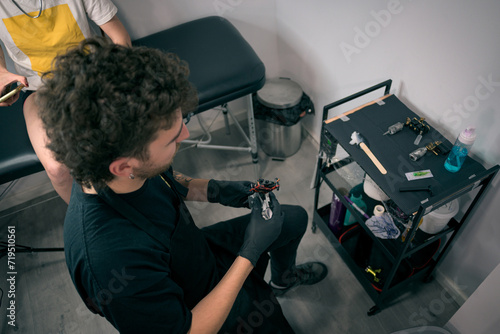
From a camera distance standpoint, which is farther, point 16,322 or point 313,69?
point 313,69

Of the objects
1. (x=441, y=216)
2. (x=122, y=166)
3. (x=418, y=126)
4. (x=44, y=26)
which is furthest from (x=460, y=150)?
(x=44, y=26)

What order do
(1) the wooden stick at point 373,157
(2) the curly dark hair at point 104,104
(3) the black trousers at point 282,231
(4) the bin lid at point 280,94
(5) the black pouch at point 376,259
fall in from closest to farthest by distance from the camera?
(2) the curly dark hair at point 104,104
(1) the wooden stick at point 373,157
(3) the black trousers at point 282,231
(5) the black pouch at point 376,259
(4) the bin lid at point 280,94

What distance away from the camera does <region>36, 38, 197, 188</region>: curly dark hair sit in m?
0.75

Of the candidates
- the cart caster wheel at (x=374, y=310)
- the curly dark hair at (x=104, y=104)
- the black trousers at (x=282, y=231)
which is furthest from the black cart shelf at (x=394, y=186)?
the curly dark hair at (x=104, y=104)

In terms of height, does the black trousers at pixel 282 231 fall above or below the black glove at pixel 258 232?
below

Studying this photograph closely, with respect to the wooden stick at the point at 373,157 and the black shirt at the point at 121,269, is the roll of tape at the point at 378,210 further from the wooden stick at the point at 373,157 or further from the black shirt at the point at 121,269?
the black shirt at the point at 121,269

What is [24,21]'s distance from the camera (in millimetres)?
1433

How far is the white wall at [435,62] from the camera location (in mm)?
1072

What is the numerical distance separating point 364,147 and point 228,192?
1.84 feet

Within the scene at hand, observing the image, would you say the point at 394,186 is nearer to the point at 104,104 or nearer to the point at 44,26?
the point at 104,104

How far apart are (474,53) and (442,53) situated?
12 cm

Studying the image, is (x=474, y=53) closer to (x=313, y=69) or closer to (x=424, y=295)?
(x=313, y=69)

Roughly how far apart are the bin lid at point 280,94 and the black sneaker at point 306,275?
0.91 metres

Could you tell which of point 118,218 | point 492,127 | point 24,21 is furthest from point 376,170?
point 24,21
